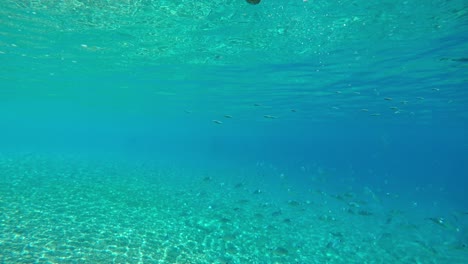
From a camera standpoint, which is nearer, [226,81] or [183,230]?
[183,230]

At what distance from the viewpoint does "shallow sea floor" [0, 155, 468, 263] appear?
10.5 meters

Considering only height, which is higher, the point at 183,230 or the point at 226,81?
the point at 226,81

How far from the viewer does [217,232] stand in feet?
44.9

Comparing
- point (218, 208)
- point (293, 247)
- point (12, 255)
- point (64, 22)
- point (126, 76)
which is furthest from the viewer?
point (126, 76)

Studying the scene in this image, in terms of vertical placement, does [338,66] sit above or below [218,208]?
above

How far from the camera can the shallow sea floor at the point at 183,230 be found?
10.5m

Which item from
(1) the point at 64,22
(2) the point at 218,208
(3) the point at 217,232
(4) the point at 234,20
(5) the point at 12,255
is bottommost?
(2) the point at 218,208

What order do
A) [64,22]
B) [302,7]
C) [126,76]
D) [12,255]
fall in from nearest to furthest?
[12,255] → [302,7] → [64,22] → [126,76]

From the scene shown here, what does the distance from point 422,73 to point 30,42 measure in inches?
1137

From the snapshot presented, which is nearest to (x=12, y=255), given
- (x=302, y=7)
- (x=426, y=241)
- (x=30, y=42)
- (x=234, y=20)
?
(x=234, y=20)

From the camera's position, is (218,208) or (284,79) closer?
(218,208)

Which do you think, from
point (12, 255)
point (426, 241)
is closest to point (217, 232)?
point (12, 255)

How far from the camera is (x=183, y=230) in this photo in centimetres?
1352

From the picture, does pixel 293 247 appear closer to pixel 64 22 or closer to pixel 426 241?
pixel 426 241
